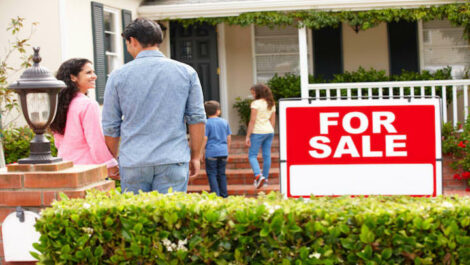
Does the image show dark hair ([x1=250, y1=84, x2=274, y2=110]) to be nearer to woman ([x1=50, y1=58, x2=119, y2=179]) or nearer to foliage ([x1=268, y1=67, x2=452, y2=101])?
foliage ([x1=268, y1=67, x2=452, y2=101])

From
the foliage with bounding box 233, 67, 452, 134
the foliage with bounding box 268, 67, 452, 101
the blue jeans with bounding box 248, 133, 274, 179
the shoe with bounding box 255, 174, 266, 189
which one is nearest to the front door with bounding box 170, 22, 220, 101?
the foliage with bounding box 233, 67, 452, 134

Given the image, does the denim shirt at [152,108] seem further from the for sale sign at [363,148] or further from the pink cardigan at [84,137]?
the for sale sign at [363,148]

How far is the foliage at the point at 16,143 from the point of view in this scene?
8789 millimetres

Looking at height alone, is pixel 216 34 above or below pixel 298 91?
above

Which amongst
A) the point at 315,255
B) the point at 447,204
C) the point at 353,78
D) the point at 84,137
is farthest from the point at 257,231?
the point at 353,78

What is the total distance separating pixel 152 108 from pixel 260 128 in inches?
207

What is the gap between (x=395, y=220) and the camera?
2918mm

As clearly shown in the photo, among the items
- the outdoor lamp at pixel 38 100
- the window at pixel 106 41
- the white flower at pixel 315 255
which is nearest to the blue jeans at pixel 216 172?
the window at pixel 106 41

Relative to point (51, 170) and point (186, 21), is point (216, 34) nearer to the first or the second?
point (186, 21)

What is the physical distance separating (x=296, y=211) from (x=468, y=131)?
701 centimetres

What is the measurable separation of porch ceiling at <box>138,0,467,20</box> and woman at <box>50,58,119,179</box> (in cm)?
662

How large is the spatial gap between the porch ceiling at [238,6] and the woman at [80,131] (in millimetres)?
6621

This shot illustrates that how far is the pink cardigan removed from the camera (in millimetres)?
4434

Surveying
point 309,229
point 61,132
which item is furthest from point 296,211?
point 61,132
